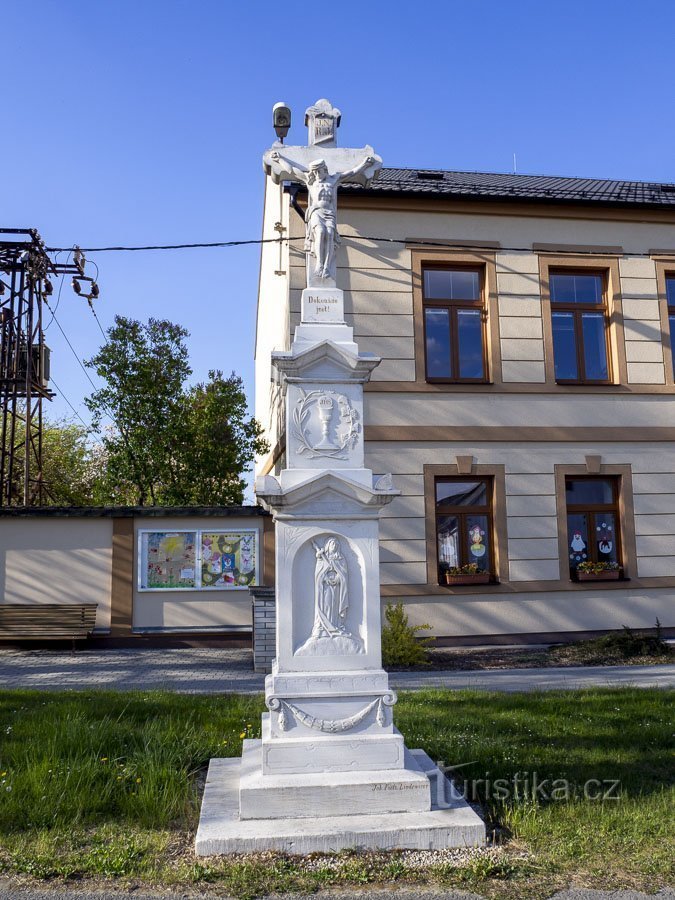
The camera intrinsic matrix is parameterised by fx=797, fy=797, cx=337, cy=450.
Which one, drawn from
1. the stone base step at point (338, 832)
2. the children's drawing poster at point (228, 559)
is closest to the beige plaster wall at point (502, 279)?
the children's drawing poster at point (228, 559)

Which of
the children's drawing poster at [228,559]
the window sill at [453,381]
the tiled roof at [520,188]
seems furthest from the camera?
the tiled roof at [520,188]

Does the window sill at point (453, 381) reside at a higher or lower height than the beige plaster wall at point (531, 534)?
higher

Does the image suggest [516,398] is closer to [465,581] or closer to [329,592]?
[465,581]

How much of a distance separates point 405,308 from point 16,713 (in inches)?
388

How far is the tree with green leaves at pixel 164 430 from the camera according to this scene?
19547 millimetres

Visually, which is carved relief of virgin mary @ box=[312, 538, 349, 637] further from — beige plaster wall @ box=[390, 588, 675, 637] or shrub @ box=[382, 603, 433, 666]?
beige plaster wall @ box=[390, 588, 675, 637]

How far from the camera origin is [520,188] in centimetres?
1678

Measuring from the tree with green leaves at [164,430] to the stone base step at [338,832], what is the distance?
15280 mm

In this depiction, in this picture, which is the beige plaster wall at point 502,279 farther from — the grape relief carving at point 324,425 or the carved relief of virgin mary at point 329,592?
the carved relief of virgin mary at point 329,592

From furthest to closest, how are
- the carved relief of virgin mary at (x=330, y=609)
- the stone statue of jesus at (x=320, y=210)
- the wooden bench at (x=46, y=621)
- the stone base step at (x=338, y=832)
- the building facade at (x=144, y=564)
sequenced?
the building facade at (x=144, y=564)
the wooden bench at (x=46, y=621)
the stone statue of jesus at (x=320, y=210)
the carved relief of virgin mary at (x=330, y=609)
the stone base step at (x=338, y=832)

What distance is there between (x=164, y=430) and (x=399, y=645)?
9730 mm

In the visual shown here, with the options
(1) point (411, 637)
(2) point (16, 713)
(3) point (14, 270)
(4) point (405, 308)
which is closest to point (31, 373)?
(3) point (14, 270)

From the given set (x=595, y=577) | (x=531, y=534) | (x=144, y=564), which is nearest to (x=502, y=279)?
(x=531, y=534)

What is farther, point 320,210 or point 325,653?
point 320,210
